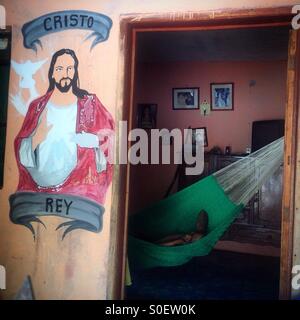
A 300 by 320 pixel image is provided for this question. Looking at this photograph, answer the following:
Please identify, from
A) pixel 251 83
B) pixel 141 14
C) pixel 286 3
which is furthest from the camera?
pixel 251 83

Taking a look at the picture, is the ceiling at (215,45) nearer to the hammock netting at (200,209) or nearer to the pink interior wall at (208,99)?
the pink interior wall at (208,99)

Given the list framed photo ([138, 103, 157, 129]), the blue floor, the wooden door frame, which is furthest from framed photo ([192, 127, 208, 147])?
the wooden door frame

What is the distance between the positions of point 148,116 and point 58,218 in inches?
96.7

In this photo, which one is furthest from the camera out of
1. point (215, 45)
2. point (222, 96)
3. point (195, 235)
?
point (222, 96)

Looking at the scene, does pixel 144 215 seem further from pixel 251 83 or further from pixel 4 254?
pixel 251 83

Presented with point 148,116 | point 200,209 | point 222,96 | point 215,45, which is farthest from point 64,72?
point 222,96

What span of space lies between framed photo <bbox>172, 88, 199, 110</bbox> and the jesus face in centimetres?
227

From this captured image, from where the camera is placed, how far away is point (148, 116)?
170 inches

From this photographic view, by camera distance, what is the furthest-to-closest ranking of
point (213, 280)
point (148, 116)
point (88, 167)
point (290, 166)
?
1. point (148, 116)
2. point (213, 280)
3. point (88, 167)
4. point (290, 166)

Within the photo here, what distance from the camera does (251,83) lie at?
4016 mm

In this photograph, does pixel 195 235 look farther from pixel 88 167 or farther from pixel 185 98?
pixel 185 98

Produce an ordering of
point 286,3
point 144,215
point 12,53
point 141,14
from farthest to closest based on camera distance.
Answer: point 144,215 → point 12,53 → point 141,14 → point 286,3

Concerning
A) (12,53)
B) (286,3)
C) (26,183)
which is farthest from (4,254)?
(286,3)

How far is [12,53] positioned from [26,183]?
805 mm
